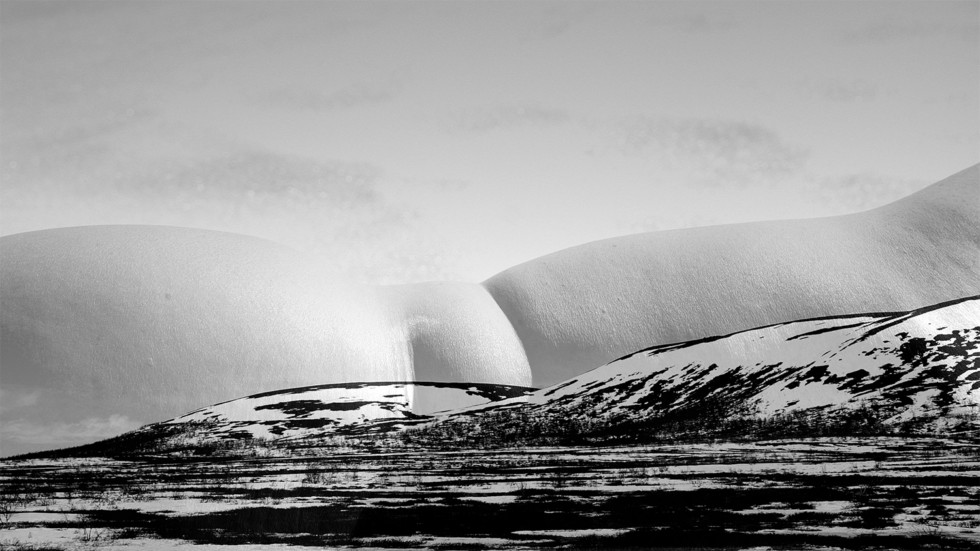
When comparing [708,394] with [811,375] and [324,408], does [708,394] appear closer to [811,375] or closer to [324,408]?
[811,375]

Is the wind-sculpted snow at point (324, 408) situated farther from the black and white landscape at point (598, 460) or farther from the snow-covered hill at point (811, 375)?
the snow-covered hill at point (811, 375)

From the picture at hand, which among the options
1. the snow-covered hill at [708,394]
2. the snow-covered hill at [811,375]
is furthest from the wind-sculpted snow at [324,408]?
the snow-covered hill at [811,375]

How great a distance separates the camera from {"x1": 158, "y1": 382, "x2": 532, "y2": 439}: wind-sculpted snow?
27.6ft

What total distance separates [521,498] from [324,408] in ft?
10.1

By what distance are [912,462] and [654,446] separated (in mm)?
2194

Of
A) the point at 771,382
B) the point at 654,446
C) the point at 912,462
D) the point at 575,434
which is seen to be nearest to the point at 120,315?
the point at 575,434

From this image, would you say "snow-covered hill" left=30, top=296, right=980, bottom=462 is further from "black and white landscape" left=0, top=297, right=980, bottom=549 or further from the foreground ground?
the foreground ground

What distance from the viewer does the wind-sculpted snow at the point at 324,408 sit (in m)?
8.40

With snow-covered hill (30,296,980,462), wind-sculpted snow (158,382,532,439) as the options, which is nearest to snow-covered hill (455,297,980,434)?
snow-covered hill (30,296,980,462)

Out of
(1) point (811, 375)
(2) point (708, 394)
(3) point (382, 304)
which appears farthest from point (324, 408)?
(1) point (811, 375)

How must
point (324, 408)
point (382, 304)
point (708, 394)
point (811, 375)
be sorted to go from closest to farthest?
point (811, 375) < point (708, 394) < point (324, 408) < point (382, 304)

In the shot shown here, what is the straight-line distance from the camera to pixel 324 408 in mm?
8773

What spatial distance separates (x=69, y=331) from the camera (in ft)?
32.7

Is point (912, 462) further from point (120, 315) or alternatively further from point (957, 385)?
point (120, 315)
